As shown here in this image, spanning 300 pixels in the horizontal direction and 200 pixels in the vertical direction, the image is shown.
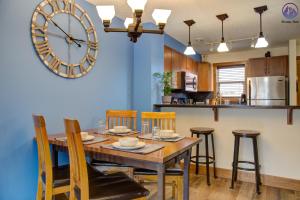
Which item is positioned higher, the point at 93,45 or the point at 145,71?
the point at 93,45

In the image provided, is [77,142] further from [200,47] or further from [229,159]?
[200,47]

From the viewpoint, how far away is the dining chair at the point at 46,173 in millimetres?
1777

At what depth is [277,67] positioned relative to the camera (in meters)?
5.16

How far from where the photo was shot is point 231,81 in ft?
20.0

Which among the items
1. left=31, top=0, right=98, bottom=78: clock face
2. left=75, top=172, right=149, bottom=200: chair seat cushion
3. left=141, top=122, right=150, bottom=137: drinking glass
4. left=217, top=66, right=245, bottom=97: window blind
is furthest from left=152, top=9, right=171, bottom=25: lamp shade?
left=217, top=66, right=245, bottom=97: window blind

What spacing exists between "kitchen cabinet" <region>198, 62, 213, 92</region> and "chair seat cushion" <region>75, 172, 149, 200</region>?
4.50 metres

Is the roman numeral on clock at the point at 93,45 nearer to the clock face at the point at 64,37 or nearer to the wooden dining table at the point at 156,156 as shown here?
the clock face at the point at 64,37

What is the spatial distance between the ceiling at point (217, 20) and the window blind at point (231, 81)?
1.09 meters

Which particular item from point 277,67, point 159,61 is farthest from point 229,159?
point 277,67

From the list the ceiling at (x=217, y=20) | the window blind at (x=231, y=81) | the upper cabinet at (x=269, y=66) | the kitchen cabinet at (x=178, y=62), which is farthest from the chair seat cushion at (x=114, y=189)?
the window blind at (x=231, y=81)

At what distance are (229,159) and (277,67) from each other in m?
3.07

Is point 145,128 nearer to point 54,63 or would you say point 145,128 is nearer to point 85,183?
point 85,183

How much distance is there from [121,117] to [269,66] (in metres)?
4.12

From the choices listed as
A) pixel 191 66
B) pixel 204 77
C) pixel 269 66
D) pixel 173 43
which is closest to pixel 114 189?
pixel 173 43
